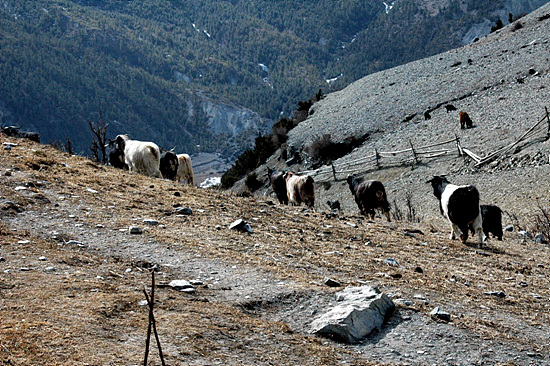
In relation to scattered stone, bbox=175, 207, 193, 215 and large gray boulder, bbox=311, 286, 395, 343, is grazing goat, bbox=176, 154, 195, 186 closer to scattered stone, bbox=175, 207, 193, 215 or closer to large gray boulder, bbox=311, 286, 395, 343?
scattered stone, bbox=175, 207, 193, 215

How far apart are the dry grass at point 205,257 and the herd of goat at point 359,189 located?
22.7 inches

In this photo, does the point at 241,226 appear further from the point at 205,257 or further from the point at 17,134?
the point at 17,134

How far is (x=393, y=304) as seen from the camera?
584 cm

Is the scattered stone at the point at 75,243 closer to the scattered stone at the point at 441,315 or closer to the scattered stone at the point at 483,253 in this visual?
the scattered stone at the point at 441,315

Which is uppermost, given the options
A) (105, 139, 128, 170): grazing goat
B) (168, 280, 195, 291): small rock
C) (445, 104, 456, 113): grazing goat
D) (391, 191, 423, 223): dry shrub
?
(445, 104, 456, 113): grazing goat

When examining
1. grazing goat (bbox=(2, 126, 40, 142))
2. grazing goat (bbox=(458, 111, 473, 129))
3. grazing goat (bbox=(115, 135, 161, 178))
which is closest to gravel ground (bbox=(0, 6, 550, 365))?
grazing goat (bbox=(2, 126, 40, 142))

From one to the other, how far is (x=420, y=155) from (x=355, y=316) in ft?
83.8

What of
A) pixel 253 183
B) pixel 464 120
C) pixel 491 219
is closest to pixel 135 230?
pixel 491 219

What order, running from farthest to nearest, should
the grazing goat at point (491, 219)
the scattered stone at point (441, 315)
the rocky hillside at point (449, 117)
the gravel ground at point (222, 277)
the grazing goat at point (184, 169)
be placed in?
the rocky hillside at point (449, 117), the grazing goat at point (184, 169), the grazing goat at point (491, 219), the scattered stone at point (441, 315), the gravel ground at point (222, 277)

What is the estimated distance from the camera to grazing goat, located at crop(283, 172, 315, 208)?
1588 centimetres

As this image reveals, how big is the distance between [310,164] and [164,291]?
34453mm

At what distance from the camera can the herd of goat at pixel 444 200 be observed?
1059cm

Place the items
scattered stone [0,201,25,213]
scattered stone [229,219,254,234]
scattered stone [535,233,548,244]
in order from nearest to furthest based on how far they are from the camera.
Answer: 1. scattered stone [0,201,25,213]
2. scattered stone [229,219,254,234]
3. scattered stone [535,233,548,244]

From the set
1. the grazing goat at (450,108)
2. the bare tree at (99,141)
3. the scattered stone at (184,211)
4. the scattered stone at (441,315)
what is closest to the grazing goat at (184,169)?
the bare tree at (99,141)
